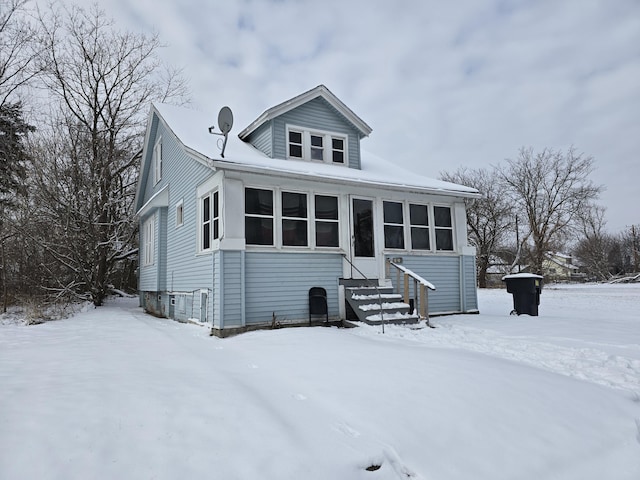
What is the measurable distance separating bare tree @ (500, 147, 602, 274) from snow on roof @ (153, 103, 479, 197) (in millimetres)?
24492

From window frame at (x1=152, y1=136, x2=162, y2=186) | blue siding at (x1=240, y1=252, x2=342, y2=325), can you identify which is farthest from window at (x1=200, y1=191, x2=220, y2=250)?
window frame at (x1=152, y1=136, x2=162, y2=186)

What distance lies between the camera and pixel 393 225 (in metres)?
10.2

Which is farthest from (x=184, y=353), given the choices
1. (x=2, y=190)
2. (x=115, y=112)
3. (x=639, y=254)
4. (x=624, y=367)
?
(x=639, y=254)

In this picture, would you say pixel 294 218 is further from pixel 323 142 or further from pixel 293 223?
pixel 323 142

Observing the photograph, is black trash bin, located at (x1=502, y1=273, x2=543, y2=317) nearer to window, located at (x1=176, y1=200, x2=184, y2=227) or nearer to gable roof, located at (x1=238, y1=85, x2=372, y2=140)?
gable roof, located at (x1=238, y1=85, x2=372, y2=140)

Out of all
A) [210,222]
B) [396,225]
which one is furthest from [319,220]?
[210,222]

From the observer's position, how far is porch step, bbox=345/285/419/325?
8.22 m

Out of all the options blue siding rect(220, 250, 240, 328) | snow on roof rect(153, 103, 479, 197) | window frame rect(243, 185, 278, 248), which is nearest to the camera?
blue siding rect(220, 250, 240, 328)

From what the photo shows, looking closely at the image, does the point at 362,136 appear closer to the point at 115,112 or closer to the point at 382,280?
the point at 382,280

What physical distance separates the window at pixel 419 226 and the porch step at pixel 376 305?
187 centimetres

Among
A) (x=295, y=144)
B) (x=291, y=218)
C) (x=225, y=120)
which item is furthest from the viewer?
(x=295, y=144)

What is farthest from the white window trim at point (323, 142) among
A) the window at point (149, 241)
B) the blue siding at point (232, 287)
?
the window at point (149, 241)

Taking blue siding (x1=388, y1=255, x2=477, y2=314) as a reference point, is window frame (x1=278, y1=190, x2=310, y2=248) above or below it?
above

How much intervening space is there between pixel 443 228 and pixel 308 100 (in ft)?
16.5
